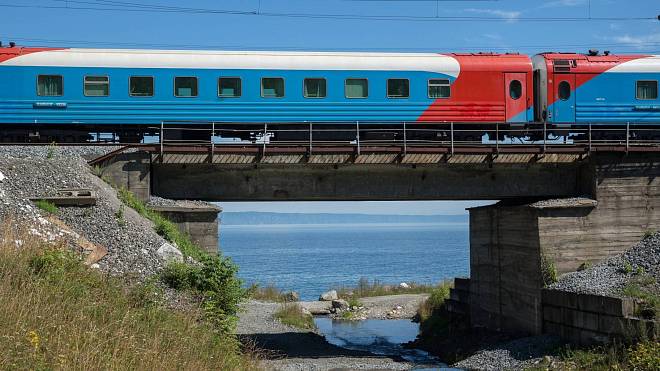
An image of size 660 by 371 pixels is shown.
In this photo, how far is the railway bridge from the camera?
23562 millimetres

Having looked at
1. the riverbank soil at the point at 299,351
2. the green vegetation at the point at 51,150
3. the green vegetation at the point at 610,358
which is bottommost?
the riverbank soil at the point at 299,351

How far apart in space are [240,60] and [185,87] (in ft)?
6.92

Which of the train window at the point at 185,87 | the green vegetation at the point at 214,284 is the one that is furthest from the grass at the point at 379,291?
the green vegetation at the point at 214,284

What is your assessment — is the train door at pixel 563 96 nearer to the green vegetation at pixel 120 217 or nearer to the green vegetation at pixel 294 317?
the green vegetation at pixel 294 317

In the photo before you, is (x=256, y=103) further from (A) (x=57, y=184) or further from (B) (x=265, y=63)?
(A) (x=57, y=184)

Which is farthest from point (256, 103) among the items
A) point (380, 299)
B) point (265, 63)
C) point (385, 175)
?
point (380, 299)

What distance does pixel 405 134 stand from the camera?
25.2 m

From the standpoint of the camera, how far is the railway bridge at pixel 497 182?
23.6 meters

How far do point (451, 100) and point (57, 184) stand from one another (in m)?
13.7

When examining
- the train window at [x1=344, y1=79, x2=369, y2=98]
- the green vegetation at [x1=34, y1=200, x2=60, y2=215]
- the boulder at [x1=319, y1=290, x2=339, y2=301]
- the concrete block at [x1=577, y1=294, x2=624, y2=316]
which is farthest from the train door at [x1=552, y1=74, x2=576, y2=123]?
the boulder at [x1=319, y1=290, x2=339, y2=301]

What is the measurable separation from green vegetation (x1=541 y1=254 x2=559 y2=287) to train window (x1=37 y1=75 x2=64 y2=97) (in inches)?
663

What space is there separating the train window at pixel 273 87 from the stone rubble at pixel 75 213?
663 cm

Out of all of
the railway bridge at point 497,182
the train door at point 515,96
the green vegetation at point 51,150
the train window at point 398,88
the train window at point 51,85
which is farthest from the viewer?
the train door at point 515,96

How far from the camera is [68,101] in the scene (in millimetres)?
25469
